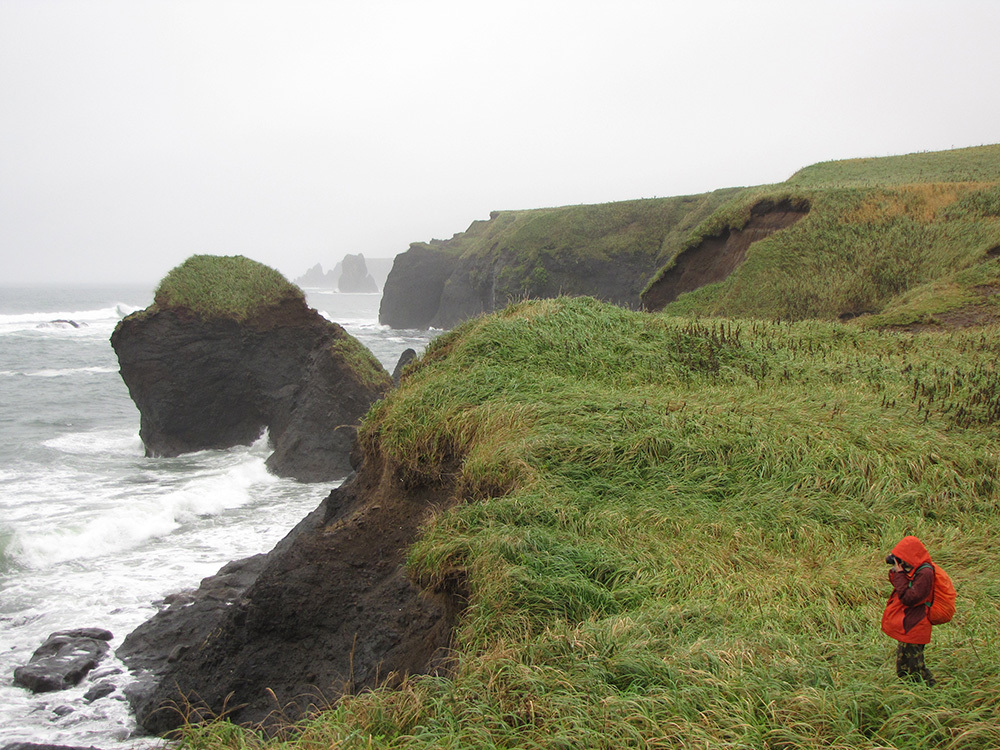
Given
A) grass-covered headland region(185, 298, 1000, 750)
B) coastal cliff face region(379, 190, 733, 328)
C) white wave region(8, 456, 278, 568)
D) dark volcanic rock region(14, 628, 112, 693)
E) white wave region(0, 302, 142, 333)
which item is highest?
coastal cliff face region(379, 190, 733, 328)

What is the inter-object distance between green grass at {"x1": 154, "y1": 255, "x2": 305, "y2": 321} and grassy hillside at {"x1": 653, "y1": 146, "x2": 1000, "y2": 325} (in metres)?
12.3

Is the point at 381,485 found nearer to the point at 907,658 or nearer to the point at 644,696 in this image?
the point at 644,696

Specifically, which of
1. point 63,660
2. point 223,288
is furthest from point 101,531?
point 223,288

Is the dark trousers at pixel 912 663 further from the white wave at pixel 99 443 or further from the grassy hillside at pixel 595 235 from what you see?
the grassy hillside at pixel 595 235

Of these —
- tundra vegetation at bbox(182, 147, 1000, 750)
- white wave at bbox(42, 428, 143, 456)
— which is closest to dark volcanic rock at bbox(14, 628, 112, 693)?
tundra vegetation at bbox(182, 147, 1000, 750)

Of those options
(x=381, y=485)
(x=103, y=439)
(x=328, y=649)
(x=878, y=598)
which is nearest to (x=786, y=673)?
(x=878, y=598)

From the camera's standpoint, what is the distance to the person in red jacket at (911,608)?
348 centimetres

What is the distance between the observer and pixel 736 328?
38.3 ft

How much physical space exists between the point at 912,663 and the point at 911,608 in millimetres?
272

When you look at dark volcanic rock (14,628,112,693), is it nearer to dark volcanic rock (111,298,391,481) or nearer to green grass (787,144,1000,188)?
dark volcanic rock (111,298,391,481)

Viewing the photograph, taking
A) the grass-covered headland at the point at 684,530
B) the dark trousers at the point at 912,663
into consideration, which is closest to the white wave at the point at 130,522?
the grass-covered headland at the point at 684,530

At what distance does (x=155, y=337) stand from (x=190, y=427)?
278cm

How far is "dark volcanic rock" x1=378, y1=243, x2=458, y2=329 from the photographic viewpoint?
221ft

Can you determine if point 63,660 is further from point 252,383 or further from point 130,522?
point 252,383
